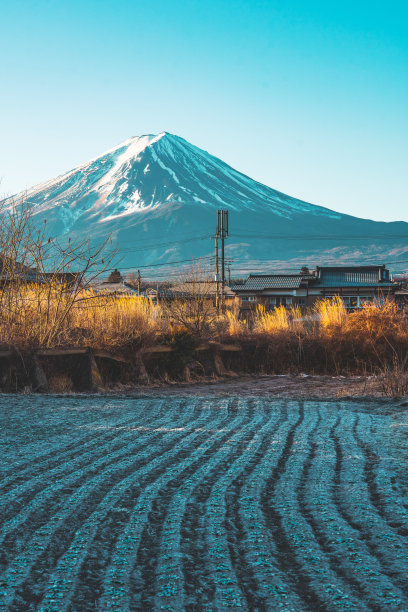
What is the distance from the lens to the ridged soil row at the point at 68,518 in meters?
2.24

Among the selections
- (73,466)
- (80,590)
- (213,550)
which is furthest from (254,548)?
(73,466)

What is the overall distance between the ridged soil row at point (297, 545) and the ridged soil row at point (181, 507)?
1.26ft

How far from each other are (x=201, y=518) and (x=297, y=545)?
56 centimetres

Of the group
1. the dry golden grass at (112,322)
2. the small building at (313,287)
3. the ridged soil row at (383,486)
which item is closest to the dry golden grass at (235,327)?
the dry golden grass at (112,322)

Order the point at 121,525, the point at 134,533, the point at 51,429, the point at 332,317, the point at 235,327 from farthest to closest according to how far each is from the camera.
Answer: the point at 235,327 → the point at 332,317 → the point at 51,429 → the point at 121,525 → the point at 134,533

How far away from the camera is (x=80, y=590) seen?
2152 mm

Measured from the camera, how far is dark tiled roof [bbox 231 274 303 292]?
45.7 m

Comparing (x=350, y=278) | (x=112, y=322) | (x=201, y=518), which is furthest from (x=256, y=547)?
(x=350, y=278)

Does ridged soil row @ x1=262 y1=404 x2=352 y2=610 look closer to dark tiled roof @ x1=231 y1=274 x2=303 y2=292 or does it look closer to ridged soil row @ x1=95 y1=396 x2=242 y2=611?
ridged soil row @ x1=95 y1=396 x2=242 y2=611

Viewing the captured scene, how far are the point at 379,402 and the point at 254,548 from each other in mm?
6212

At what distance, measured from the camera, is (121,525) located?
2836 mm

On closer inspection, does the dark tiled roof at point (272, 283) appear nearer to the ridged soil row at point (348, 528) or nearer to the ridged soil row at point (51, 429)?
the ridged soil row at point (51, 429)

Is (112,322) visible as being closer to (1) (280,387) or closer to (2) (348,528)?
(1) (280,387)

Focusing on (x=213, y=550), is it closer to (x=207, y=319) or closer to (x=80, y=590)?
(x=80, y=590)
